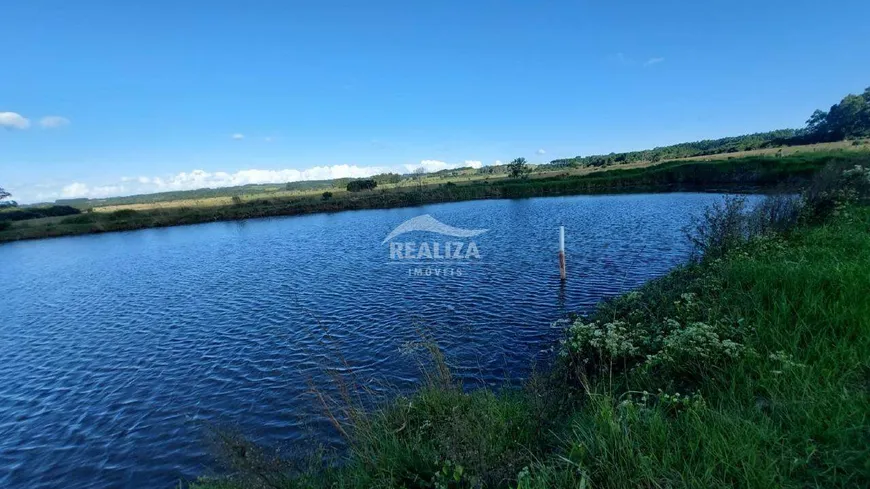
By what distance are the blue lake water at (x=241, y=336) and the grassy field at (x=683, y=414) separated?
2590mm

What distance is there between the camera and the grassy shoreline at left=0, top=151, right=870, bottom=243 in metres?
50.3

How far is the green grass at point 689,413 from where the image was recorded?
9.97ft

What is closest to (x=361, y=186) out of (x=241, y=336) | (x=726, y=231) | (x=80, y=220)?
(x=80, y=220)

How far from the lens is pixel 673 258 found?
17953mm

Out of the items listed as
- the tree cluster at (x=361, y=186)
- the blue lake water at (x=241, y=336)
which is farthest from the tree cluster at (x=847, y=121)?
the tree cluster at (x=361, y=186)

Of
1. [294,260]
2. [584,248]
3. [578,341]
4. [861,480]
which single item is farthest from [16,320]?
[584,248]

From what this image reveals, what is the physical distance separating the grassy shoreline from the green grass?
51.0 meters

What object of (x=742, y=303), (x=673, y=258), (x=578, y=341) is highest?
(x=742, y=303)

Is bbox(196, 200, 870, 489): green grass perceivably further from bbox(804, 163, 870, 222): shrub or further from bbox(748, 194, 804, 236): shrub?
bbox(804, 163, 870, 222): shrub

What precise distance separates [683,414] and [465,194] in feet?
231

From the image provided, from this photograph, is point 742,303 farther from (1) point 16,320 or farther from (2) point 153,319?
(1) point 16,320

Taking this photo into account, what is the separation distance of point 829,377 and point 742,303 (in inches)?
105

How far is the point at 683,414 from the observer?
3.73 metres

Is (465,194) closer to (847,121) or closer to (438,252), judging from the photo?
(438,252)
